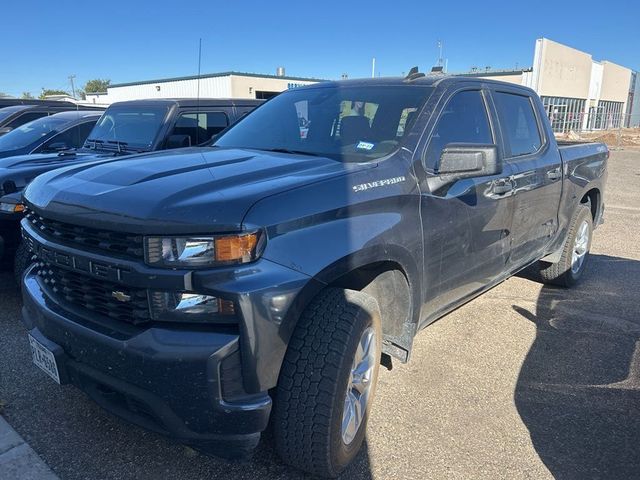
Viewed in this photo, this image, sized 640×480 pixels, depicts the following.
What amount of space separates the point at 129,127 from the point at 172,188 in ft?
14.9

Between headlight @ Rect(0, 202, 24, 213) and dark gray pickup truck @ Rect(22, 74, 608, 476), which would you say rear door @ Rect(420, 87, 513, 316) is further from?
headlight @ Rect(0, 202, 24, 213)

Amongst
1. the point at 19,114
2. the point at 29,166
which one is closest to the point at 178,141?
the point at 29,166

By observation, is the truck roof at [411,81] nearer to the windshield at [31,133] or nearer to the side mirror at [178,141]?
the side mirror at [178,141]

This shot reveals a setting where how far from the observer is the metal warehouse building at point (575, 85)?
35.4m

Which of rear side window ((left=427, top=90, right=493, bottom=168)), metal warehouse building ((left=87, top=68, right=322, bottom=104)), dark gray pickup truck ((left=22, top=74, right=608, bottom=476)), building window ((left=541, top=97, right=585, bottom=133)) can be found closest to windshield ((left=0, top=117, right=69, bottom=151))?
dark gray pickup truck ((left=22, top=74, right=608, bottom=476))

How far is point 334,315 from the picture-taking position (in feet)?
7.64

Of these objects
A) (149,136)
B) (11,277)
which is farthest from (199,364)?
(149,136)

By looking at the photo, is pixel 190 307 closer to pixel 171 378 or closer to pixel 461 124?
pixel 171 378

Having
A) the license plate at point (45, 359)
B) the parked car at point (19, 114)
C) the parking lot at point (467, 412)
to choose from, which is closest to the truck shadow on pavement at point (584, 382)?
the parking lot at point (467, 412)

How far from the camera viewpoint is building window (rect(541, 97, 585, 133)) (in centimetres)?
3778

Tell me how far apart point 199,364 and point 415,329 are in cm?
144

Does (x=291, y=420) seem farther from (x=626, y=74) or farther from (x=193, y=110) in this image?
(x=626, y=74)

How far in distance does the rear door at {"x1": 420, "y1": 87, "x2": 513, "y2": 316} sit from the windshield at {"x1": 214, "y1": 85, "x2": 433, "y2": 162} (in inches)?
9.8

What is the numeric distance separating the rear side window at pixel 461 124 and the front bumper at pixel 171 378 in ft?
5.57
